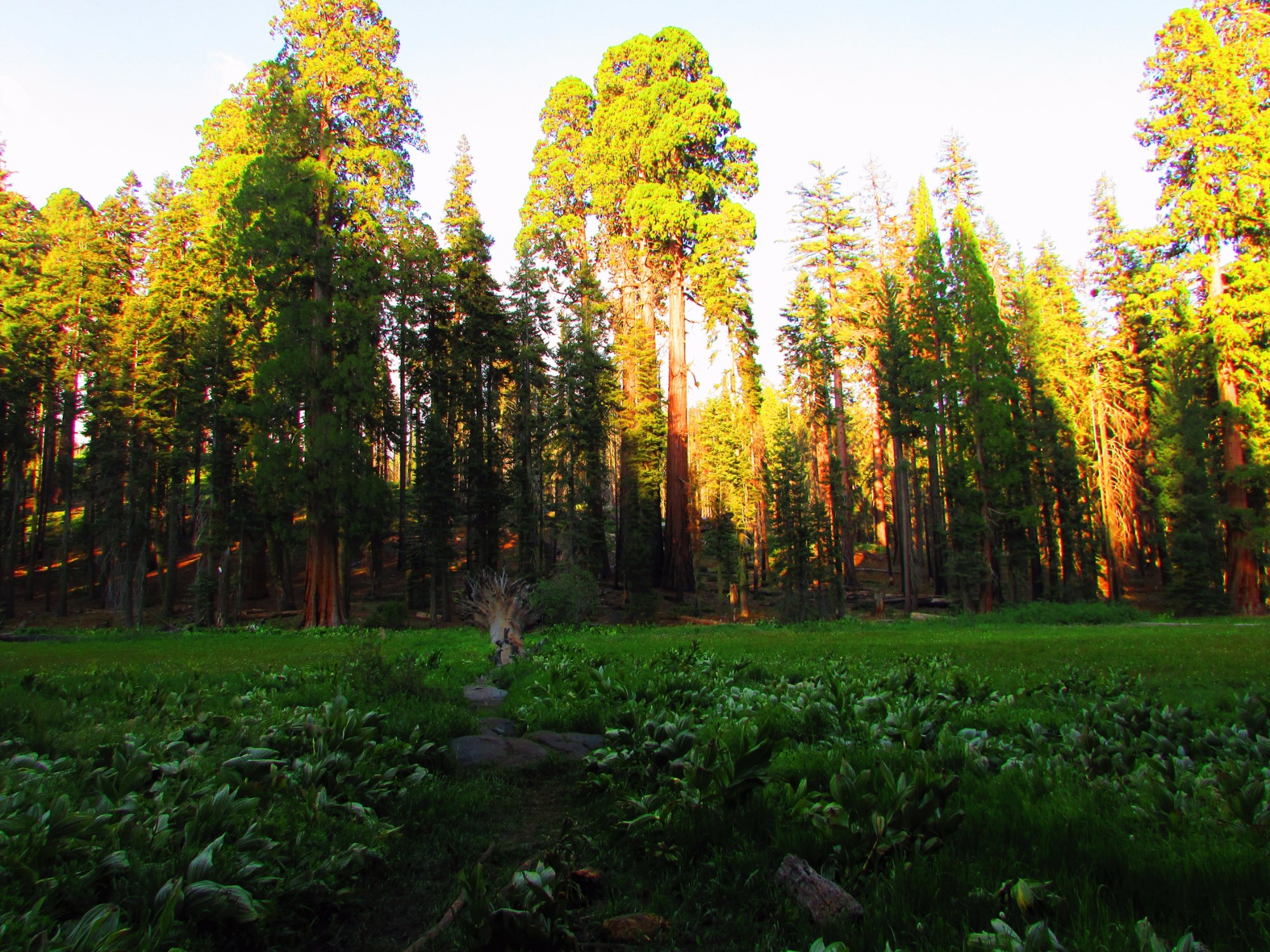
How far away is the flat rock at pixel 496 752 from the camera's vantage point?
5094mm

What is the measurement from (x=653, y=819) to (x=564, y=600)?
15.9 meters

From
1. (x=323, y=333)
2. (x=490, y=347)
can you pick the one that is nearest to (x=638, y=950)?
(x=323, y=333)

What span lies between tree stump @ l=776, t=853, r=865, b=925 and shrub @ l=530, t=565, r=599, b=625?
1596cm

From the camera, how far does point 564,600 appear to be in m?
19.1

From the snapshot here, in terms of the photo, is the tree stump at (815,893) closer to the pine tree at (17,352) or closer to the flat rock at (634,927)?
the flat rock at (634,927)

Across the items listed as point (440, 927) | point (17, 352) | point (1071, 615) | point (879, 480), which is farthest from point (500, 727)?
point (879, 480)

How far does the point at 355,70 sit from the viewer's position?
65.0 feet

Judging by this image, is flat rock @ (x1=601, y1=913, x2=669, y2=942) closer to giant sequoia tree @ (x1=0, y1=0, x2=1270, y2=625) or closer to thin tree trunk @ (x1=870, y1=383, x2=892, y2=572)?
giant sequoia tree @ (x1=0, y1=0, x2=1270, y2=625)

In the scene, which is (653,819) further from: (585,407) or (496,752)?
(585,407)

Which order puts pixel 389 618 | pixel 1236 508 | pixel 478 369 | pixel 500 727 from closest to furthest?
pixel 500 727
pixel 389 618
pixel 1236 508
pixel 478 369

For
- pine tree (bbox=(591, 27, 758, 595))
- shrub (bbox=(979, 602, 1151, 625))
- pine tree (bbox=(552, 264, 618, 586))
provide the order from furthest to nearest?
pine tree (bbox=(552, 264, 618, 586)), pine tree (bbox=(591, 27, 758, 595)), shrub (bbox=(979, 602, 1151, 625))

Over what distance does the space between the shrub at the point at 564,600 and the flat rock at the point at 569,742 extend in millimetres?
12508

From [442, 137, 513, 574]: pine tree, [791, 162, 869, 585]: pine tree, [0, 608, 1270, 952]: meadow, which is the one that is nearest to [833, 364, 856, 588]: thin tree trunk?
[791, 162, 869, 585]: pine tree

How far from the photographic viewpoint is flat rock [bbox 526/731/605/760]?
550 cm
